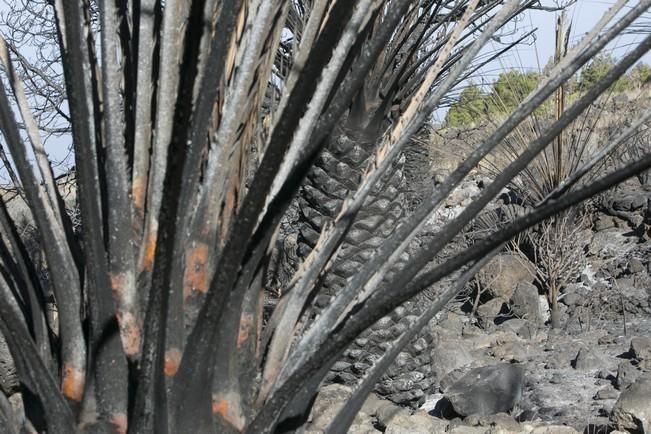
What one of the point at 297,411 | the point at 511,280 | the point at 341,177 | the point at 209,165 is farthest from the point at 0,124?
the point at 511,280

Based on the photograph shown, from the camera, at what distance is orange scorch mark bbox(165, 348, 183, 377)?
1107mm

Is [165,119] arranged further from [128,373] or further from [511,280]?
[511,280]

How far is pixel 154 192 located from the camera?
48.7 inches

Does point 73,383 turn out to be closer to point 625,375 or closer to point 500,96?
point 625,375

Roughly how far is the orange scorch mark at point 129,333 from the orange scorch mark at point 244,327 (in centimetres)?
16

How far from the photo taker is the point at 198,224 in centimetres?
122

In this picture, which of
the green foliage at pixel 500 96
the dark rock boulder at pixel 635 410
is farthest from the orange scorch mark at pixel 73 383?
the green foliage at pixel 500 96

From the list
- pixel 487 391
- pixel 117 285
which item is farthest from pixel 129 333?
pixel 487 391

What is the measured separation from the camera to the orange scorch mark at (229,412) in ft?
3.88

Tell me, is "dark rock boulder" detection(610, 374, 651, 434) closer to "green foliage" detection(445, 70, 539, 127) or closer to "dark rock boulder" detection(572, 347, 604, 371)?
"dark rock boulder" detection(572, 347, 604, 371)

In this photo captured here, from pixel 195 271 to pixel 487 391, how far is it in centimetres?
429

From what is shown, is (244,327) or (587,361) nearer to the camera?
(244,327)

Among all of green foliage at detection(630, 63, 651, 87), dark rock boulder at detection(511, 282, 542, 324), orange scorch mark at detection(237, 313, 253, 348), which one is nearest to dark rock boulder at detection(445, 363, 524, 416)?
dark rock boulder at detection(511, 282, 542, 324)

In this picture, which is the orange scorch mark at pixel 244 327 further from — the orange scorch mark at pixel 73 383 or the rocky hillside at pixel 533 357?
the rocky hillside at pixel 533 357
